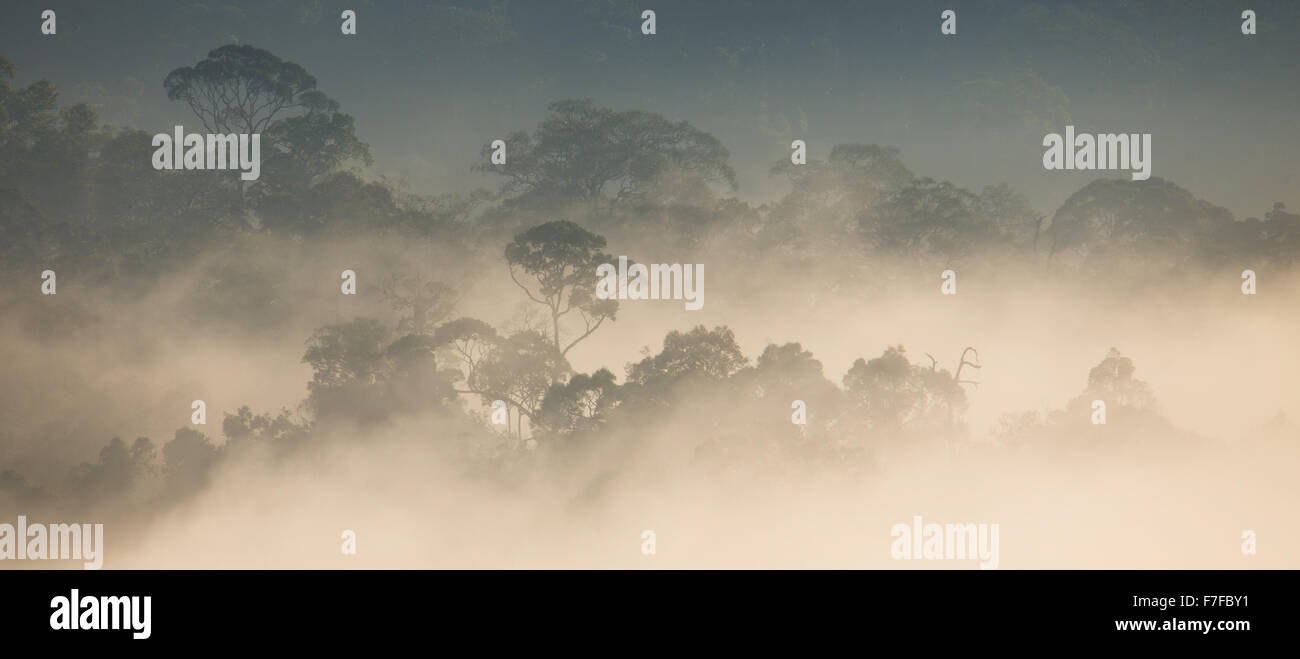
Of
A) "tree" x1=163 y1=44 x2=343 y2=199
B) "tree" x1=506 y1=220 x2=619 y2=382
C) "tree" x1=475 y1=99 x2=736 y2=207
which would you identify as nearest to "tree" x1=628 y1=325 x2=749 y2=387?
"tree" x1=506 y1=220 x2=619 y2=382

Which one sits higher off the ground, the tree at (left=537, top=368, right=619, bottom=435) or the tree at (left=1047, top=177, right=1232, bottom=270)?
the tree at (left=1047, top=177, right=1232, bottom=270)

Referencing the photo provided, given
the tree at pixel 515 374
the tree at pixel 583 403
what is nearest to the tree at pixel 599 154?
the tree at pixel 515 374

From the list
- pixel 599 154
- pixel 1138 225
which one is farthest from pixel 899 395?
pixel 599 154

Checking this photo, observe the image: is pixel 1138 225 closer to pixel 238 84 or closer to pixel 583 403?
pixel 583 403

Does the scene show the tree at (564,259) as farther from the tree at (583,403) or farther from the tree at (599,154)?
the tree at (599,154)

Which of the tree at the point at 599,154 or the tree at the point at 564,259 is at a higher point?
the tree at the point at 599,154

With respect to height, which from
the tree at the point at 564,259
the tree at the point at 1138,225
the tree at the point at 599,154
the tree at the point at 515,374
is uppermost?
the tree at the point at 599,154

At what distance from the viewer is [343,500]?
37.2 metres

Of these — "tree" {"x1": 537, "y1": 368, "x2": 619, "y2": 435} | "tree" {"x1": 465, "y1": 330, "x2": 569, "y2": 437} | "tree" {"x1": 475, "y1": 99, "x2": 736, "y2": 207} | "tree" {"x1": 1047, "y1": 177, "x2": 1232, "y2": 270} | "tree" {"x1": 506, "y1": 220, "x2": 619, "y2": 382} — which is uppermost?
"tree" {"x1": 475, "y1": 99, "x2": 736, "y2": 207}

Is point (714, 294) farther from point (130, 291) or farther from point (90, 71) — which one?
point (90, 71)

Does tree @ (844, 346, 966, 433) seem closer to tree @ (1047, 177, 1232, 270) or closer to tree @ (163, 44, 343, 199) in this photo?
tree @ (1047, 177, 1232, 270)

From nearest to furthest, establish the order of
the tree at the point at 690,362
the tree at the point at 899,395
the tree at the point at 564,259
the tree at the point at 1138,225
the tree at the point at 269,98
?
the tree at the point at 690,362 → the tree at the point at 899,395 → the tree at the point at 564,259 → the tree at the point at 1138,225 → the tree at the point at 269,98

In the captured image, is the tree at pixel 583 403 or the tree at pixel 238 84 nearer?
the tree at pixel 583 403

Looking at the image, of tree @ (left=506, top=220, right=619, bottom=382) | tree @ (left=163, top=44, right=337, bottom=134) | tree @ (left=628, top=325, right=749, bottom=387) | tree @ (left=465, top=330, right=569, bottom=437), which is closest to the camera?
tree @ (left=628, top=325, right=749, bottom=387)
